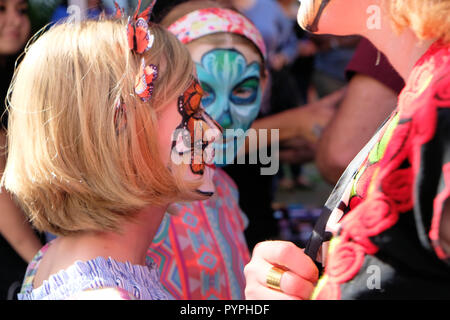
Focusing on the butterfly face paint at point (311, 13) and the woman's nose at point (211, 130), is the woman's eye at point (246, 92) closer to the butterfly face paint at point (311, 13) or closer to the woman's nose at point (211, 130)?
the woman's nose at point (211, 130)

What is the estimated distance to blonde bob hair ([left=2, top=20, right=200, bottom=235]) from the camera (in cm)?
104

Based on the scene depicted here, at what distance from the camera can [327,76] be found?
3264 mm

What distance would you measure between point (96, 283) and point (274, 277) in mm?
355

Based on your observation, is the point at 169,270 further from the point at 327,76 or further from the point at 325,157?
the point at 327,76

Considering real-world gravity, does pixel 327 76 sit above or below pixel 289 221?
above

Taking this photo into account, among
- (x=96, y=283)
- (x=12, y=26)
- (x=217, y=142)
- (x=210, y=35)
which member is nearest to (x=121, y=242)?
(x=96, y=283)

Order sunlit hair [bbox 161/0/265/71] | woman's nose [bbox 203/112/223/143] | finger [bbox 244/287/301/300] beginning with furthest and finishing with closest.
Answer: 1. sunlit hair [bbox 161/0/265/71]
2. woman's nose [bbox 203/112/223/143]
3. finger [bbox 244/287/301/300]

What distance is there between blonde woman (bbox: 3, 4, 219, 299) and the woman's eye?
445 millimetres

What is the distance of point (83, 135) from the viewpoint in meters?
1.03

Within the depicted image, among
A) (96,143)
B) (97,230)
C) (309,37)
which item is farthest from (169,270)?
(309,37)

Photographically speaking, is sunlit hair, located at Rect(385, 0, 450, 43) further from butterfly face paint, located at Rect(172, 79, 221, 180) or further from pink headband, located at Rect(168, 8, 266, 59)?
pink headband, located at Rect(168, 8, 266, 59)

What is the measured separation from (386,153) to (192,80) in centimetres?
62

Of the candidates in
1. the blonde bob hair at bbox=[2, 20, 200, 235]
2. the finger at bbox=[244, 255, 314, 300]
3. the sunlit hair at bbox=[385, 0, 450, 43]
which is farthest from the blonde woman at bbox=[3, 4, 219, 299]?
the sunlit hair at bbox=[385, 0, 450, 43]

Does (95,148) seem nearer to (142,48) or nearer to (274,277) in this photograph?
(142,48)
